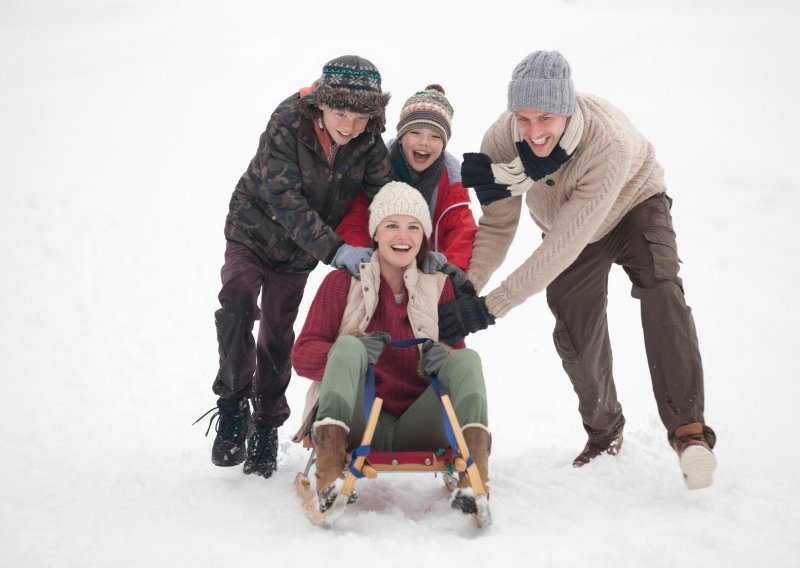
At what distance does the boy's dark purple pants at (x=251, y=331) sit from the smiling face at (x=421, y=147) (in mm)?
791

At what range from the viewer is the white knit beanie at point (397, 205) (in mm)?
3066

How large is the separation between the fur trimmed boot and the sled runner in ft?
0.11

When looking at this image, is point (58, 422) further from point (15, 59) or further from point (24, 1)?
point (24, 1)

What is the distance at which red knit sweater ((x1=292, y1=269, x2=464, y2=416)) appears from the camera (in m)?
2.96

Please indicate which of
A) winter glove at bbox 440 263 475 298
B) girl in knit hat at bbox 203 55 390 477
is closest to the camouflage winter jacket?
girl in knit hat at bbox 203 55 390 477

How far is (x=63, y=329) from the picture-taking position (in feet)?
19.4

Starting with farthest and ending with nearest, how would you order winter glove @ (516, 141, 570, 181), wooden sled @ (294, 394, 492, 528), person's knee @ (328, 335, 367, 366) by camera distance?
1. winter glove @ (516, 141, 570, 181)
2. person's knee @ (328, 335, 367, 366)
3. wooden sled @ (294, 394, 492, 528)

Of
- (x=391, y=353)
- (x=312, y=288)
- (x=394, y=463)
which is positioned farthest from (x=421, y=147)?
(x=312, y=288)

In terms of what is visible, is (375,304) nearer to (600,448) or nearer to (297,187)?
(297,187)

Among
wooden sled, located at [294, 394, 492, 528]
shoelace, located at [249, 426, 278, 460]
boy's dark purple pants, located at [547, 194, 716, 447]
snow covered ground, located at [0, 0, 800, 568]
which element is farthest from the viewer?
shoelace, located at [249, 426, 278, 460]

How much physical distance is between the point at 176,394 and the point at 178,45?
1043 centimetres

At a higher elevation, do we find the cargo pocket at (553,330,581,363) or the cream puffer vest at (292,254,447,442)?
the cream puffer vest at (292,254,447,442)

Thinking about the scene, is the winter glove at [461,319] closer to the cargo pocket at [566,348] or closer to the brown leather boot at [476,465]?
the brown leather boot at [476,465]

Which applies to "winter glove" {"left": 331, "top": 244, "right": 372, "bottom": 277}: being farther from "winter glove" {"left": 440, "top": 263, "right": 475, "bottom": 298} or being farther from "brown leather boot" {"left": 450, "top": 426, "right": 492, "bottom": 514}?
"brown leather boot" {"left": 450, "top": 426, "right": 492, "bottom": 514}
